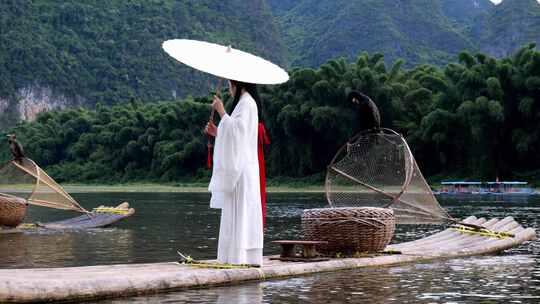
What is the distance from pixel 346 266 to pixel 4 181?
13064mm

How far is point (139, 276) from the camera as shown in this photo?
7.69 metres

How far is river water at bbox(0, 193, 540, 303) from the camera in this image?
7883 mm

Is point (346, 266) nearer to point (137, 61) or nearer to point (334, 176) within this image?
point (334, 176)

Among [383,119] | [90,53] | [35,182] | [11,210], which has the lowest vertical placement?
[11,210]

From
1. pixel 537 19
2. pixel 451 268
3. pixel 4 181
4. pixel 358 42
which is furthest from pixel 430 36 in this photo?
pixel 451 268

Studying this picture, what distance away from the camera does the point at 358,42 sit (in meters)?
136

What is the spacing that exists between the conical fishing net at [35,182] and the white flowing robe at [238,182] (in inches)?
460

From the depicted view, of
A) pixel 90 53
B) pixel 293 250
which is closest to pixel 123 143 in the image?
pixel 90 53

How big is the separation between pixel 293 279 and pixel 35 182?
12.3 metres

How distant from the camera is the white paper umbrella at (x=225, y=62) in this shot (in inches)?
331

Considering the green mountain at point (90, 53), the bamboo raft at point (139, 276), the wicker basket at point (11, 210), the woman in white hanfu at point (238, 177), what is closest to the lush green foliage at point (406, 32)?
the green mountain at point (90, 53)

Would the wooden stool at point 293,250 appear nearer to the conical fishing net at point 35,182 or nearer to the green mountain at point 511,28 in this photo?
the conical fishing net at point 35,182

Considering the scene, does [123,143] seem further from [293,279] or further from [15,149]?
[293,279]

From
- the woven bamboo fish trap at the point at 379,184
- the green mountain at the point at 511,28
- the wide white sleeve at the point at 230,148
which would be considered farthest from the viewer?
the green mountain at the point at 511,28
